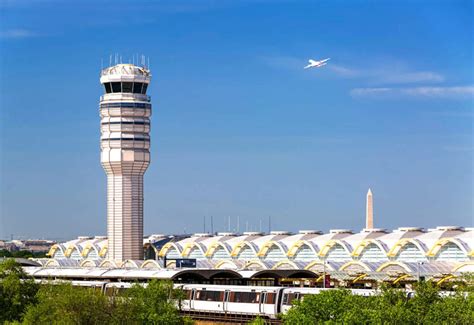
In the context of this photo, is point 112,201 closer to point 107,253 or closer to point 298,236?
point 107,253

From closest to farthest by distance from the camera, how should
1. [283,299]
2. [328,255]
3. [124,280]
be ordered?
[283,299] → [124,280] → [328,255]

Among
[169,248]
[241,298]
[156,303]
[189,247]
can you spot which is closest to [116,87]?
[189,247]

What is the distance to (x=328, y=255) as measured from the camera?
160 m

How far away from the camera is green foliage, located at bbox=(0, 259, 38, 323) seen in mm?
91550

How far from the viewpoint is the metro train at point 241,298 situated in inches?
3406

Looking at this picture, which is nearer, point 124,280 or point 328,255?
point 124,280

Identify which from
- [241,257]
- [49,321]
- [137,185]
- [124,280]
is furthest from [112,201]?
[49,321]

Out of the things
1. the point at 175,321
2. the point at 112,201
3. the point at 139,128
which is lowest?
the point at 175,321

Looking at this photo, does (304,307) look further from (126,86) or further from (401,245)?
(126,86)

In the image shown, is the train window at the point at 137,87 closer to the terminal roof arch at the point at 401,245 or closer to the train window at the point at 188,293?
the terminal roof arch at the point at 401,245

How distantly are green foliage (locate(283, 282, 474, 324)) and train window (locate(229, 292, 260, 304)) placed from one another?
16.7 meters

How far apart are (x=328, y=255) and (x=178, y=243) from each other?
40600mm

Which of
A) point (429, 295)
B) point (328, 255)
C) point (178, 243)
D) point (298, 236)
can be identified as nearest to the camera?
point (429, 295)

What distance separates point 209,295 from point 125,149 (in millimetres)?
85802
